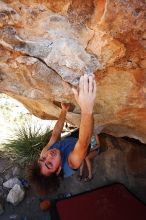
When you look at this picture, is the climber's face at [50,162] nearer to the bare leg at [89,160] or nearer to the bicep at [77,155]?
the bicep at [77,155]

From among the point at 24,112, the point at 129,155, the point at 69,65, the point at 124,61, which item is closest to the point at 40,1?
the point at 69,65

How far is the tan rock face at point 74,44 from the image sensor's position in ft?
9.25

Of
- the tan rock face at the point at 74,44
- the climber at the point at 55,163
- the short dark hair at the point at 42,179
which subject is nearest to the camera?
the tan rock face at the point at 74,44

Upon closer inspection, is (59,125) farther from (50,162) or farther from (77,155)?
(77,155)

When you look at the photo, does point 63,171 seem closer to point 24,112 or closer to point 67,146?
point 67,146

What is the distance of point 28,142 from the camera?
21.5 ft

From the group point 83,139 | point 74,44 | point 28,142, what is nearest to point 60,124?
point 83,139

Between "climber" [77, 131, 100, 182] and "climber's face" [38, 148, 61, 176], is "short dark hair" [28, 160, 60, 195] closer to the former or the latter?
"climber's face" [38, 148, 61, 176]

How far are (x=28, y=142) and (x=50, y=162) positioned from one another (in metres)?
2.67

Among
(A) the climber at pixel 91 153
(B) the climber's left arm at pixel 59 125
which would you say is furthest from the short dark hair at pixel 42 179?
(A) the climber at pixel 91 153

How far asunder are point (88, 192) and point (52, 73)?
8.05ft

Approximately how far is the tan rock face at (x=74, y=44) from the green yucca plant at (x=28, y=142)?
306 cm

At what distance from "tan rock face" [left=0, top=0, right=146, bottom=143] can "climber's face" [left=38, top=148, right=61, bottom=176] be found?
2.35ft

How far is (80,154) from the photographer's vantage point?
3402 mm
